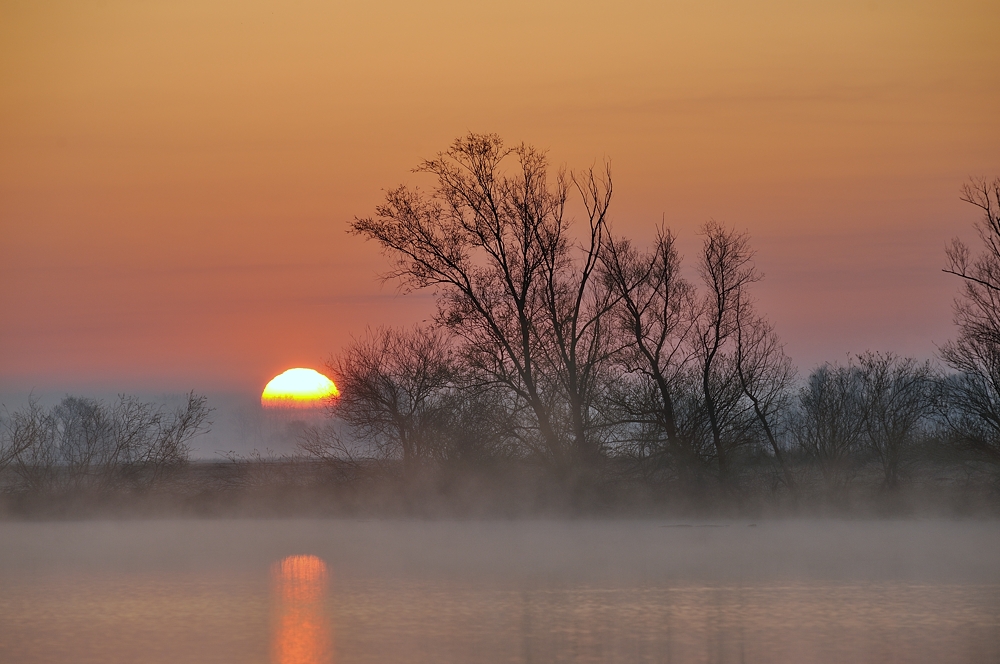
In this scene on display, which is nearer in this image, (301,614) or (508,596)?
(301,614)

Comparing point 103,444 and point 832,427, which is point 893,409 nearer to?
point 832,427

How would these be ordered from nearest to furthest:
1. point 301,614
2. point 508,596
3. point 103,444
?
1. point 301,614
2. point 508,596
3. point 103,444

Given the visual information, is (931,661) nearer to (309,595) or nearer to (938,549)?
(309,595)

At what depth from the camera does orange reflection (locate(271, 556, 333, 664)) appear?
31.5 ft

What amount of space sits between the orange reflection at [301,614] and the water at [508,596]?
0.12 ft

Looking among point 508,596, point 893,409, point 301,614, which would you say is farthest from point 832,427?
point 301,614

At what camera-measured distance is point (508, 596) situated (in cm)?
1299

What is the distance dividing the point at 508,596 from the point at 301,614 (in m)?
2.57

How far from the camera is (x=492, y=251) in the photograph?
992 inches

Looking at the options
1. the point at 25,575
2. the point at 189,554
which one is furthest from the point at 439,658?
the point at 189,554

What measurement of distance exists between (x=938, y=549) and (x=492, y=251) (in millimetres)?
11809

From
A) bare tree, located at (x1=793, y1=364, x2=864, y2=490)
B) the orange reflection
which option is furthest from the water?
bare tree, located at (x1=793, y1=364, x2=864, y2=490)

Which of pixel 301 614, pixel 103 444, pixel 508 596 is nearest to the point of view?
pixel 301 614

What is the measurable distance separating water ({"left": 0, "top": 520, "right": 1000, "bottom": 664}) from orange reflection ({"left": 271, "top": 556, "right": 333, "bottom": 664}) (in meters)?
0.04
